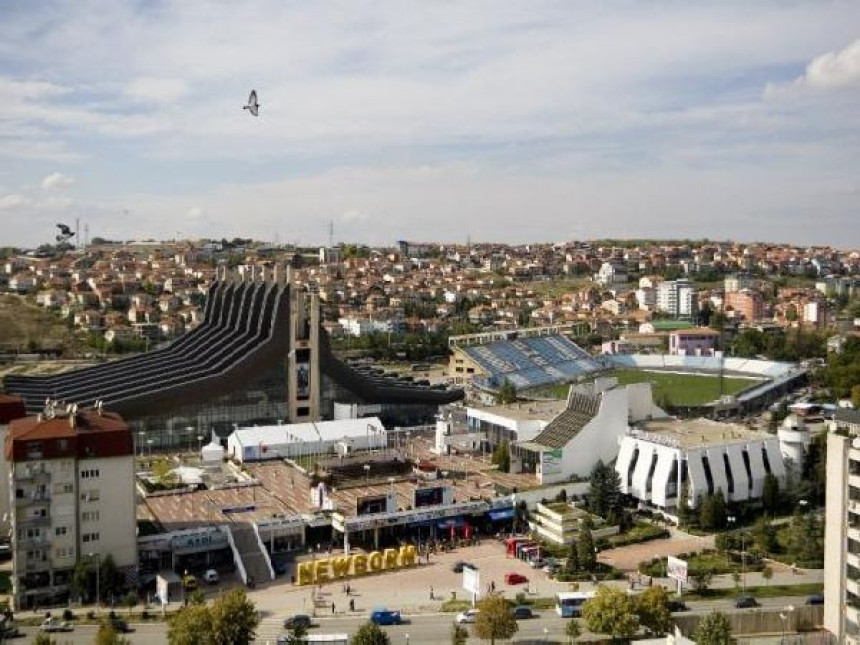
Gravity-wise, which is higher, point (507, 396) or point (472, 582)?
point (507, 396)

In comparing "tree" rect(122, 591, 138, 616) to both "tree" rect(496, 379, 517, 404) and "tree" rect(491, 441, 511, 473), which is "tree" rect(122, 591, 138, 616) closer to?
"tree" rect(491, 441, 511, 473)

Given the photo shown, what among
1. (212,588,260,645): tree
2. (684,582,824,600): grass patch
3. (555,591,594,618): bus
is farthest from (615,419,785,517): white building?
(212,588,260,645): tree

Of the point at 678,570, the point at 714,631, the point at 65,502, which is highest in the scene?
the point at 65,502

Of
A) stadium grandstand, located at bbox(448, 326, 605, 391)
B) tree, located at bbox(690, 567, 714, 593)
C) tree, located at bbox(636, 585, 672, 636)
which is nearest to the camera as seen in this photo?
tree, located at bbox(636, 585, 672, 636)

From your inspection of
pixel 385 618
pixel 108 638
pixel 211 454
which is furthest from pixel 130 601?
pixel 211 454

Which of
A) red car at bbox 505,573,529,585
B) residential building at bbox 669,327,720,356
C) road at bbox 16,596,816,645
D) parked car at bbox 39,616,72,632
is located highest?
residential building at bbox 669,327,720,356

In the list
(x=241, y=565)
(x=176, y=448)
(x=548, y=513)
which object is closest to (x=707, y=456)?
(x=548, y=513)

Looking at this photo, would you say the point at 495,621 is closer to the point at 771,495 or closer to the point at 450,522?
the point at 450,522
